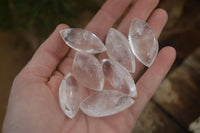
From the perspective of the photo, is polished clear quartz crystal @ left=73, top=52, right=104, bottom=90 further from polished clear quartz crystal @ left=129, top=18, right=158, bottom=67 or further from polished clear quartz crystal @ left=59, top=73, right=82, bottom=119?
polished clear quartz crystal @ left=129, top=18, right=158, bottom=67

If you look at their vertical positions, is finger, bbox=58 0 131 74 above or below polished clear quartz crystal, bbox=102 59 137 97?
above

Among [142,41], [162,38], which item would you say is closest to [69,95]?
[142,41]

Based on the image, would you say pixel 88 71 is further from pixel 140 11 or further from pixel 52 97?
pixel 140 11

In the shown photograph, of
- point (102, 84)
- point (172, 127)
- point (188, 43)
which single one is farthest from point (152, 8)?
point (188, 43)

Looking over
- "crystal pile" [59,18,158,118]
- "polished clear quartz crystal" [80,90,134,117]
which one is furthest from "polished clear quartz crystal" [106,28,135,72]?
"polished clear quartz crystal" [80,90,134,117]

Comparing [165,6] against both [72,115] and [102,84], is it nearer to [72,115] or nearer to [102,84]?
[102,84]

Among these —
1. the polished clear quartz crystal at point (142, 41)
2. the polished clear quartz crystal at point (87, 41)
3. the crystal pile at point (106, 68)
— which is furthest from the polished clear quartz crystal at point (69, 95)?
the polished clear quartz crystal at point (142, 41)

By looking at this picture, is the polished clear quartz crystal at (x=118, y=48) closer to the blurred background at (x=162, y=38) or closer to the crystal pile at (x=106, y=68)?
the crystal pile at (x=106, y=68)
